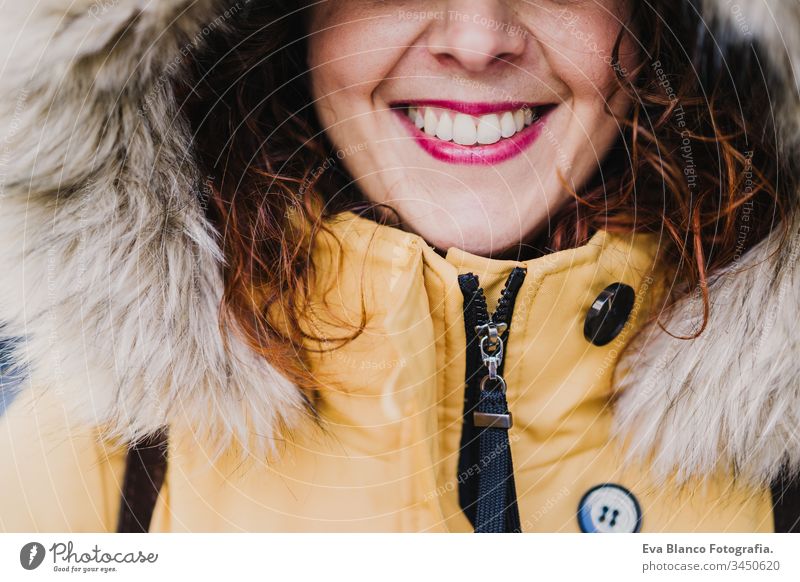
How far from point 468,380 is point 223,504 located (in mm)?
246

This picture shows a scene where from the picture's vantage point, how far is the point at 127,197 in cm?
47

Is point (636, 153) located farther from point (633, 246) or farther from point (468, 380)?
point (468, 380)

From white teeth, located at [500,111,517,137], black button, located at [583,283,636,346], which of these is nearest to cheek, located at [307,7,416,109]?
white teeth, located at [500,111,517,137]

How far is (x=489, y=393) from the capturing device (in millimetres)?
517

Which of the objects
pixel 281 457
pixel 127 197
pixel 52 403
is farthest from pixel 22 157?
pixel 281 457

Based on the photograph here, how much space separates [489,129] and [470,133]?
0.06 ft

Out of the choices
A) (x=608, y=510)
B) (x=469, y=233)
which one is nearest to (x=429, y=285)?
(x=469, y=233)

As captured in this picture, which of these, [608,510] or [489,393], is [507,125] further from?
[608,510]

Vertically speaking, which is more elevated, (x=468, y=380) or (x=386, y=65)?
(x=386, y=65)

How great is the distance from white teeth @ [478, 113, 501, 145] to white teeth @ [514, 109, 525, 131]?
0.02m

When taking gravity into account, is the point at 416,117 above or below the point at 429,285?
above

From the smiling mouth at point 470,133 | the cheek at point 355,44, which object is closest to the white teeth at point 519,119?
the smiling mouth at point 470,133

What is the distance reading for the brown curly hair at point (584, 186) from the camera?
505 millimetres

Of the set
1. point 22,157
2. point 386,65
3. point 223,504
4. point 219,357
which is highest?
point 386,65
